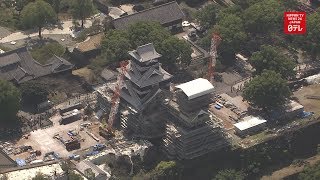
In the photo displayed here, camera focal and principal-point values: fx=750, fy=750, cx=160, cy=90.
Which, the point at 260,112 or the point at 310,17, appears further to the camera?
the point at 310,17

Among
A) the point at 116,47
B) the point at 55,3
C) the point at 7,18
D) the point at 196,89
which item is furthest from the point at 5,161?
the point at 55,3

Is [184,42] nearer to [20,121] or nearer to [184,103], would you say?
[184,103]

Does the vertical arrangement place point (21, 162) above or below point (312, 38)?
below

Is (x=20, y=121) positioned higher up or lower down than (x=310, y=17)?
lower down

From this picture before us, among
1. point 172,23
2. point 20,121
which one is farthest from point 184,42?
point 20,121

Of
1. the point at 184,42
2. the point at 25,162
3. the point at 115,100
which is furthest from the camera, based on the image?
the point at 184,42

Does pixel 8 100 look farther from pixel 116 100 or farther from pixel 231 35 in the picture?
pixel 231 35

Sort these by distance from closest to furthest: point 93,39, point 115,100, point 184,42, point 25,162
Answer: point 25,162 < point 115,100 < point 184,42 < point 93,39
